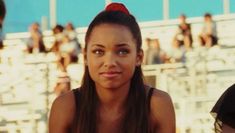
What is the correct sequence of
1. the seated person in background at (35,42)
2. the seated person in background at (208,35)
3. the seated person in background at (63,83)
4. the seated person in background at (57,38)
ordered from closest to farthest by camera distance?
the seated person in background at (63,83) < the seated person in background at (208,35) < the seated person in background at (57,38) < the seated person in background at (35,42)

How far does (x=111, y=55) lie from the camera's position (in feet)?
7.34

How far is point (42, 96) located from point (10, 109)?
611 mm

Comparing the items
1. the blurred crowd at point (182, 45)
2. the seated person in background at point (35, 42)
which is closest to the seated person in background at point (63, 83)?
the seated person in background at point (35, 42)

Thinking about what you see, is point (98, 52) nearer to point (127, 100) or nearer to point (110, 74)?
point (110, 74)

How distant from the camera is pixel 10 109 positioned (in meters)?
9.13

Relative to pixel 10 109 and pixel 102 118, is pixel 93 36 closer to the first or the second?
pixel 102 118

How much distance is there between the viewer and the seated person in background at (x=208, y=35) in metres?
8.82

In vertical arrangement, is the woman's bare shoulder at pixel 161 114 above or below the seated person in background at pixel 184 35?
below

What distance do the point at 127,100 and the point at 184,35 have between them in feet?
21.5

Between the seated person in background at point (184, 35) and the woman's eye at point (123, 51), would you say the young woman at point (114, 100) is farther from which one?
the seated person in background at point (184, 35)

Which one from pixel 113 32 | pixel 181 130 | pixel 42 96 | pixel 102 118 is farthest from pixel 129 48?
pixel 42 96

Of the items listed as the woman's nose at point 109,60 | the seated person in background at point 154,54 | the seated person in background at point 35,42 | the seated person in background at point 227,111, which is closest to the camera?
the seated person in background at point 227,111

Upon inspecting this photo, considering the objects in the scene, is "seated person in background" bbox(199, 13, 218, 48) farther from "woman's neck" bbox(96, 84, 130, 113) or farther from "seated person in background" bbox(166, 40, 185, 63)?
"woman's neck" bbox(96, 84, 130, 113)

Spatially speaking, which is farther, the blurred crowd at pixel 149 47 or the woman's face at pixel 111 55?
the blurred crowd at pixel 149 47
